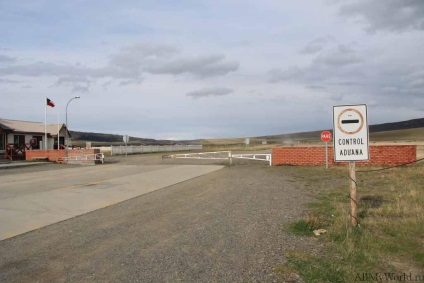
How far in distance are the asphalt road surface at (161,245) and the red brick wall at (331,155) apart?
1638cm

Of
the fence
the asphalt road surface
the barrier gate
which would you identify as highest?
the fence

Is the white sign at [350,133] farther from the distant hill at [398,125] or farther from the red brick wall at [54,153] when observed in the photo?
the distant hill at [398,125]

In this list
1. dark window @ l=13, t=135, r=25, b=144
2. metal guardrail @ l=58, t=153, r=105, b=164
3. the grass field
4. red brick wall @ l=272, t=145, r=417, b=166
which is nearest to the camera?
the grass field

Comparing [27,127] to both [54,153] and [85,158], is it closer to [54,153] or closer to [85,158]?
[54,153]

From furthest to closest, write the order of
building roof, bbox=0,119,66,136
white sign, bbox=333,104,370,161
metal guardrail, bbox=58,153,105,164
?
building roof, bbox=0,119,66,136 < metal guardrail, bbox=58,153,105,164 < white sign, bbox=333,104,370,161

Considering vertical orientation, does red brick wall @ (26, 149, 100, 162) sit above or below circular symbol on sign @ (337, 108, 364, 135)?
below

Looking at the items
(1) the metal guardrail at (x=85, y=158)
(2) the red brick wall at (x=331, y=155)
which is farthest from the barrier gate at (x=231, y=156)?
(1) the metal guardrail at (x=85, y=158)

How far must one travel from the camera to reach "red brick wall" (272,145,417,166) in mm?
25469

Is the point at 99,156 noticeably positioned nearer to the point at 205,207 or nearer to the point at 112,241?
the point at 205,207

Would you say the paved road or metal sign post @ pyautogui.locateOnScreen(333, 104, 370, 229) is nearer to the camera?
metal sign post @ pyautogui.locateOnScreen(333, 104, 370, 229)

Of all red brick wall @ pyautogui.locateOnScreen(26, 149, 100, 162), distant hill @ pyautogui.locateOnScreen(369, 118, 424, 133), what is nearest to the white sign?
red brick wall @ pyautogui.locateOnScreen(26, 149, 100, 162)

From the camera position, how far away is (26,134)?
165ft

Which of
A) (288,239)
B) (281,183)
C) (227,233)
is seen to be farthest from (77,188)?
(288,239)

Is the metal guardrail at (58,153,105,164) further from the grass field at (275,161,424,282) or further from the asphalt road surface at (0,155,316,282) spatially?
the grass field at (275,161,424,282)
